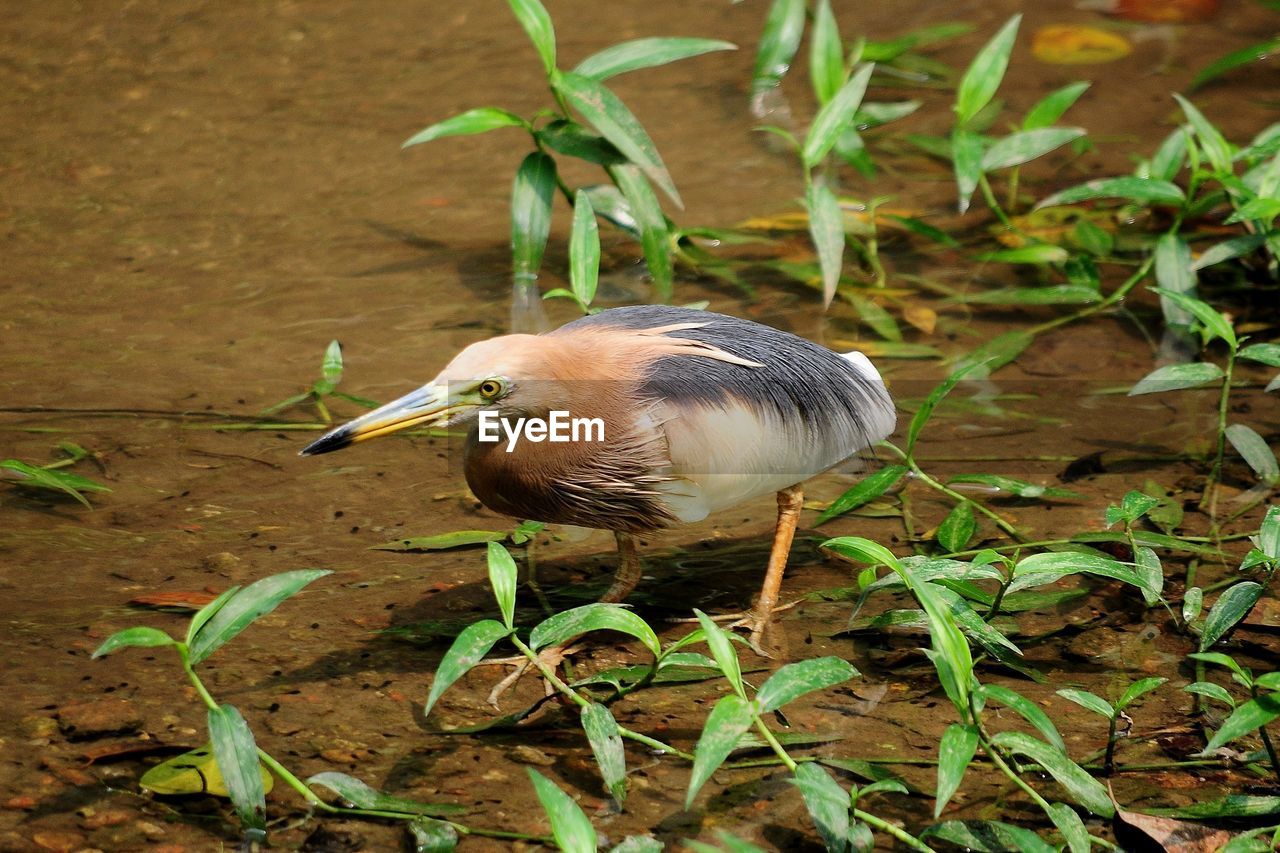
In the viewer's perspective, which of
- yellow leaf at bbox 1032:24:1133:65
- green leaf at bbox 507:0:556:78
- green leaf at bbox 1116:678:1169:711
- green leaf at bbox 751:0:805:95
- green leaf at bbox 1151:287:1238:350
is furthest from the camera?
yellow leaf at bbox 1032:24:1133:65

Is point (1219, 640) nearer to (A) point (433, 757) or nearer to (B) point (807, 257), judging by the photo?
(A) point (433, 757)

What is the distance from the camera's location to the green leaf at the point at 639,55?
4793 millimetres

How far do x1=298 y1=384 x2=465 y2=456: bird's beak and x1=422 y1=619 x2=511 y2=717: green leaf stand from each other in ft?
1.88

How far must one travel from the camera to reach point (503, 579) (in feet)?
9.30

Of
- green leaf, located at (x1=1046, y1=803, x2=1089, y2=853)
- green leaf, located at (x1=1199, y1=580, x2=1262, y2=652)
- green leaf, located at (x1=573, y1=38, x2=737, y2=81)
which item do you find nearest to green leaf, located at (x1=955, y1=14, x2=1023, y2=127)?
green leaf, located at (x1=573, y1=38, x2=737, y2=81)

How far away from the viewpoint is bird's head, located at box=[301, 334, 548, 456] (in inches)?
122

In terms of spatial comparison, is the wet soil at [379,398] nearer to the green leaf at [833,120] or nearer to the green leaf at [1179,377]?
the green leaf at [1179,377]

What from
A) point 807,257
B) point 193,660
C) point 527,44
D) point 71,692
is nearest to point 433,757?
point 193,660

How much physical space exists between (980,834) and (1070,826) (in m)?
0.17

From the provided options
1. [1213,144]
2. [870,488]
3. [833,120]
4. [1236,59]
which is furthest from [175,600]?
[1236,59]

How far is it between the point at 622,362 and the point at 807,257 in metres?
2.32

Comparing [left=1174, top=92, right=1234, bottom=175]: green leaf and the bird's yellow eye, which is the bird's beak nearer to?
the bird's yellow eye

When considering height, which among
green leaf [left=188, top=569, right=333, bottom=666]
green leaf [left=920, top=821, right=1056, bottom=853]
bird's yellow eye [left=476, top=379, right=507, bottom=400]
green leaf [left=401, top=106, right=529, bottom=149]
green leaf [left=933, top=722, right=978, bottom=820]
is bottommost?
green leaf [left=920, top=821, right=1056, bottom=853]

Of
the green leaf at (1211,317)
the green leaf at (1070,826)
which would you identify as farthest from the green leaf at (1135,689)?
the green leaf at (1211,317)
